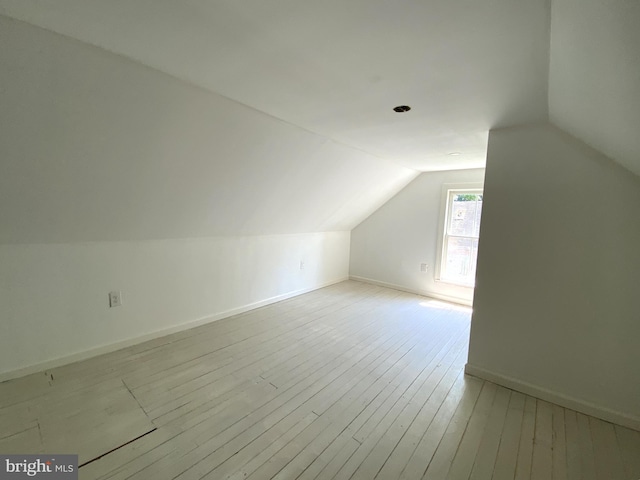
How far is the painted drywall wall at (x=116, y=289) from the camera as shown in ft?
6.75

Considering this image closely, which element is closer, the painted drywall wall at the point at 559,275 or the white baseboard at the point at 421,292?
the painted drywall wall at the point at 559,275

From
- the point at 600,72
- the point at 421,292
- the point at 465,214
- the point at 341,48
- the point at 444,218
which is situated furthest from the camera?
the point at 421,292

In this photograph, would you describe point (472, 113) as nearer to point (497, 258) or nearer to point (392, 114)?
point (392, 114)

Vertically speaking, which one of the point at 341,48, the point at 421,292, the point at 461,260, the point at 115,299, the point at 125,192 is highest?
the point at 341,48

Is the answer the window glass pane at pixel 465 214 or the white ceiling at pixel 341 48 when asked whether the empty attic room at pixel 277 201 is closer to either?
the white ceiling at pixel 341 48

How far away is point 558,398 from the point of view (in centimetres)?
208

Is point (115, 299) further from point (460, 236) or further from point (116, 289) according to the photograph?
point (460, 236)

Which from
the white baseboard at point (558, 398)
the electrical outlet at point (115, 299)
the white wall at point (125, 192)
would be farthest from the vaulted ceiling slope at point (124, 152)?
the white baseboard at point (558, 398)

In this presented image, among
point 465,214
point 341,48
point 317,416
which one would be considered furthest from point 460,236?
point 341,48

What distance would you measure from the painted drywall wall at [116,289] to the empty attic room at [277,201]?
2 centimetres

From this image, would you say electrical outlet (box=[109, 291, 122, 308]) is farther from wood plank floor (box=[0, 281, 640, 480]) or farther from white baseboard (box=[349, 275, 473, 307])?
white baseboard (box=[349, 275, 473, 307])

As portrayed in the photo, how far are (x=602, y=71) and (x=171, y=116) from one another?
2213 mm

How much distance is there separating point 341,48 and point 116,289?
260 cm

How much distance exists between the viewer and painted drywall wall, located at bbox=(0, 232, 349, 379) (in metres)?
2.06
